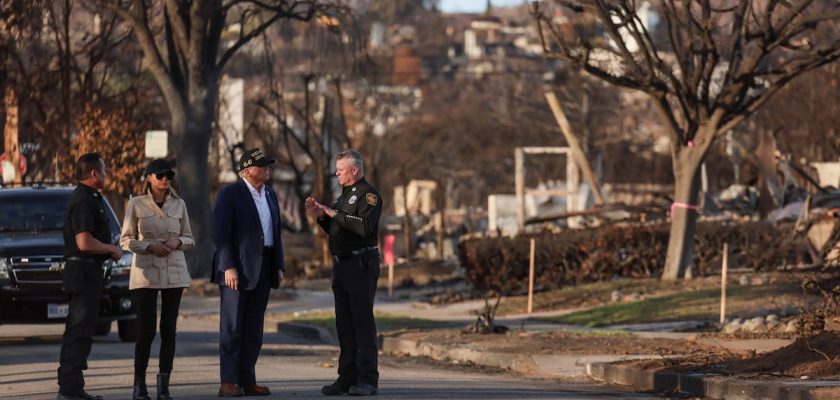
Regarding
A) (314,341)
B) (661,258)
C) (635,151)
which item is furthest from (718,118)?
(635,151)

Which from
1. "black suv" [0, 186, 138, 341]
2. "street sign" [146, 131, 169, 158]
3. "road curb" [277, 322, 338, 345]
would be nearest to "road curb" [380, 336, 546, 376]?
"road curb" [277, 322, 338, 345]

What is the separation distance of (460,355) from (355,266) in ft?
15.2

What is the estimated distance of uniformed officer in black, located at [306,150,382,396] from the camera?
12680mm

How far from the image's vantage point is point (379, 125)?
87.6 m

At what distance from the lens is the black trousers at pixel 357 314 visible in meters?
12.8

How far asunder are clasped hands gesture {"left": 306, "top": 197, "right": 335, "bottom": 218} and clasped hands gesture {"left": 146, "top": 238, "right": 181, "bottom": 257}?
102cm

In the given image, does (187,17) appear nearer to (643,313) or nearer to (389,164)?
(643,313)

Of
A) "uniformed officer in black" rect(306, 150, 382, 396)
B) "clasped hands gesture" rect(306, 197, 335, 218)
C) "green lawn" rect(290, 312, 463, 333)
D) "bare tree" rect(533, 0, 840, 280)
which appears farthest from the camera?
"bare tree" rect(533, 0, 840, 280)

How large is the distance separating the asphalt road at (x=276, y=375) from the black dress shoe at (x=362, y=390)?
0.11m

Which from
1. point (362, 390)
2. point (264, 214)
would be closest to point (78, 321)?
point (264, 214)

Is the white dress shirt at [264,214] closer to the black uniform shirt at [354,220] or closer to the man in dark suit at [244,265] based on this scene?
the man in dark suit at [244,265]

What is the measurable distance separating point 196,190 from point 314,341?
12298mm

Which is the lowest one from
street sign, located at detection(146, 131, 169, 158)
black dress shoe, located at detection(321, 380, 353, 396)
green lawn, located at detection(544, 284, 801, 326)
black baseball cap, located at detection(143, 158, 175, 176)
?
black dress shoe, located at detection(321, 380, 353, 396)

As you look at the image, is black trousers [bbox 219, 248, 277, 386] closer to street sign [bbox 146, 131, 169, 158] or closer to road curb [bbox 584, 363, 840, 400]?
road curb [bbox 584, 363, 840, 400]
